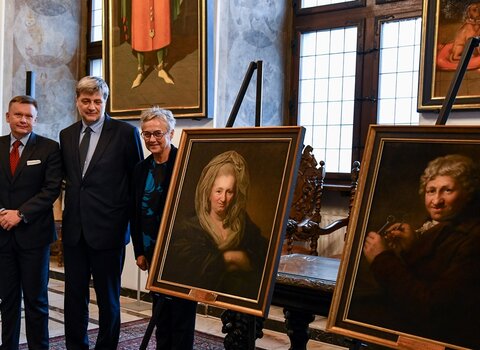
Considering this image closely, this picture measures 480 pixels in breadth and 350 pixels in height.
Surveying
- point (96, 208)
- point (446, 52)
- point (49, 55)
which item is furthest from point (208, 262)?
point (49, 55)

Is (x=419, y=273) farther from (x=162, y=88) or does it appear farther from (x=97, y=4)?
(x=97, y=4)

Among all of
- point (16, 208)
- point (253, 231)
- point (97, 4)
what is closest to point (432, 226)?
point (253, 231)

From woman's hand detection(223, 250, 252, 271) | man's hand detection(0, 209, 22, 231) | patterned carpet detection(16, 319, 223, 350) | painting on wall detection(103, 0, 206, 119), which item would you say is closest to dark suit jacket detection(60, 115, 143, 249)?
man's hand detection(0, 209, 22, 231)

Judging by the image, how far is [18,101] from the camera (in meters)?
3.91

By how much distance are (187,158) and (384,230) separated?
3.59 feet

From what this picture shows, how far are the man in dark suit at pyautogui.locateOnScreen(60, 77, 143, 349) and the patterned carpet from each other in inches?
39.3

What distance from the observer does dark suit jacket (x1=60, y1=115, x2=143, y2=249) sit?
3.65 metres

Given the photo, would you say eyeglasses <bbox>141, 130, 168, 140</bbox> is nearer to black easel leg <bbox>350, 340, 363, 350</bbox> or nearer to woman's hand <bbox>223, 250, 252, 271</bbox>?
woman's hand <bbox>223, 250, 252, 271</bbox>

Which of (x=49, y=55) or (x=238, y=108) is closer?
(x=238, y=108)

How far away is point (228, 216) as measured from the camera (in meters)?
2.74

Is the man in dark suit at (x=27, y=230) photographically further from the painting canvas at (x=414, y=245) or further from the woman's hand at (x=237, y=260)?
the painting canvas at (x=414, y=245)

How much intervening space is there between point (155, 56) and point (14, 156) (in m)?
2.76

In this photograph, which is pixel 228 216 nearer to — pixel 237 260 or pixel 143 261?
pixel 237 260

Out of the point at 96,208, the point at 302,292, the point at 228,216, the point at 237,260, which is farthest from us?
the point at 96,208
